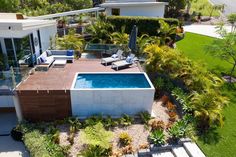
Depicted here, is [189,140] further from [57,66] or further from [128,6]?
[128,6]

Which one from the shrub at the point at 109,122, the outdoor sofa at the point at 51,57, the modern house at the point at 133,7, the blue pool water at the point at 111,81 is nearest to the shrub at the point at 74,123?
the shrub at the point at 109,122

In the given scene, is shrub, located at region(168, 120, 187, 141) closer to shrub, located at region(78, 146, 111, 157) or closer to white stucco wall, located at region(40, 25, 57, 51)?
shrub, located at region(78, 146, 111, 157)

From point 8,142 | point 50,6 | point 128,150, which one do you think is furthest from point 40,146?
point 50,6

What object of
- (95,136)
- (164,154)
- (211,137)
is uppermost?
(95,136)

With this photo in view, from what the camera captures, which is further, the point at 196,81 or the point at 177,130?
the point at 196,81

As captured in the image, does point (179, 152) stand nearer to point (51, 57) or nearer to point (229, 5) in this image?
point (51, 57)

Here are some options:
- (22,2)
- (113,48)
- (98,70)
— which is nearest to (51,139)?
(98,70)
